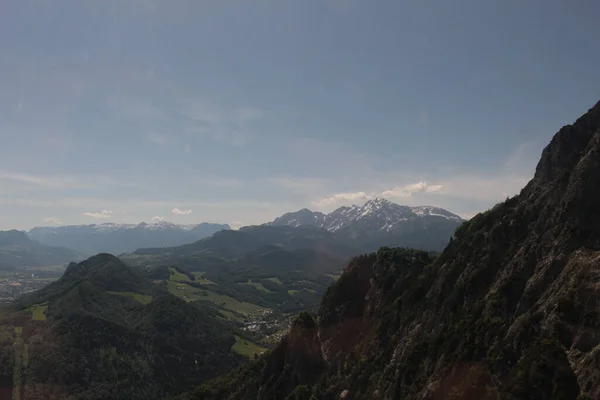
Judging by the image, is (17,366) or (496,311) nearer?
(496,311)

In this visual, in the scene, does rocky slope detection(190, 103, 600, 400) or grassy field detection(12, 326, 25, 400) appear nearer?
rocky slope detection(190, 103, 600, 400)

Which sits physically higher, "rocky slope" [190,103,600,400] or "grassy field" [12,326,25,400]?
"rocky slope" [190,103,600,400]

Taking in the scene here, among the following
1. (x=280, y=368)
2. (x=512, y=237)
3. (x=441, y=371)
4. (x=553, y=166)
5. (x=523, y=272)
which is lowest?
(x=280, y=368)

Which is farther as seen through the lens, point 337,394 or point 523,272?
point 337,394

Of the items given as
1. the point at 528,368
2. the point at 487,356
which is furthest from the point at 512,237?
the point at 528,368

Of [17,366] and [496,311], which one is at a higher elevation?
[496,311]

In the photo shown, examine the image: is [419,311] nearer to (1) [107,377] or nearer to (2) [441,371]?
(2) [441,371]

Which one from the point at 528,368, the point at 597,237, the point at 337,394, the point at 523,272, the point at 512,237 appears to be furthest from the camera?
the point at 337,394

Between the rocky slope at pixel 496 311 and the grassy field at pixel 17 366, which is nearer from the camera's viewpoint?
the rocky slope at pixel 496 311
